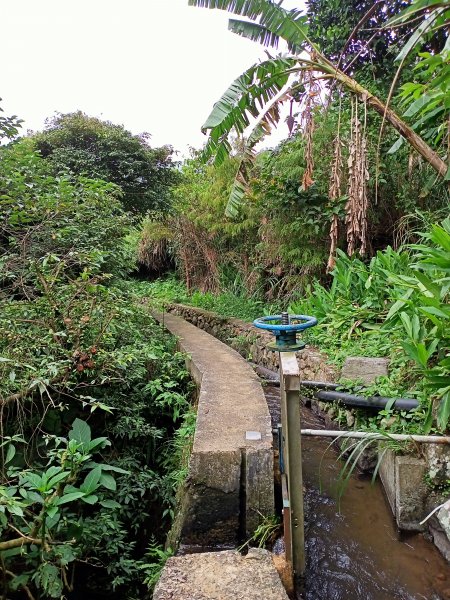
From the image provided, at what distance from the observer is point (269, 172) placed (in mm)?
6703

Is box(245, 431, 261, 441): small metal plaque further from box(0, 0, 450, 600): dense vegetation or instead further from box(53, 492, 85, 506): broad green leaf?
box(53, 492, 85, 506): broad green leaf

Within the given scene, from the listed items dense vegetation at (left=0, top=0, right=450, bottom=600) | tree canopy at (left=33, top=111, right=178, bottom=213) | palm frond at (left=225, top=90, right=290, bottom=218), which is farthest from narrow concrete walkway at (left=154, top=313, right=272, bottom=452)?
tree canopy at (left=33, top=111, right=178, bottom=213)

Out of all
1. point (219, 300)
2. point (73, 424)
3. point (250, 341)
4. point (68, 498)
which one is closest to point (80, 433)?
point (73, 424)

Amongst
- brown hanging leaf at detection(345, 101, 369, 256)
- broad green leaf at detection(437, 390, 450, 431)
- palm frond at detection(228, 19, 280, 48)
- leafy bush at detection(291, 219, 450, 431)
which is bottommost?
broad green leaf at detection(437, 390, 450, 431)

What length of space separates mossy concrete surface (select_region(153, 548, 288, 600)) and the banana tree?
4.33 meters

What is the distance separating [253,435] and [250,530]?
56 centimetres

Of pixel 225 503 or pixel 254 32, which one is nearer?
pixel 225 503

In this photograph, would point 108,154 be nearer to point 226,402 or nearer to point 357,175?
point 357,175

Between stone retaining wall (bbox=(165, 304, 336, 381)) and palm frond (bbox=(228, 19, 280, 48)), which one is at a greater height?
palm frond (bbox=(228, 19, 280, 48))

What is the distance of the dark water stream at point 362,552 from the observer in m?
1.99

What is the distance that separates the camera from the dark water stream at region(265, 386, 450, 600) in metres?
1.99

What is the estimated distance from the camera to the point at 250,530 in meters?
2.18

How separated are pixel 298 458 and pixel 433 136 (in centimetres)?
452

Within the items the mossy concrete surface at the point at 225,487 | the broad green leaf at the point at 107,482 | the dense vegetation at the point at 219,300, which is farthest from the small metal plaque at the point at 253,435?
the broad green leaf at the point at 107,482
